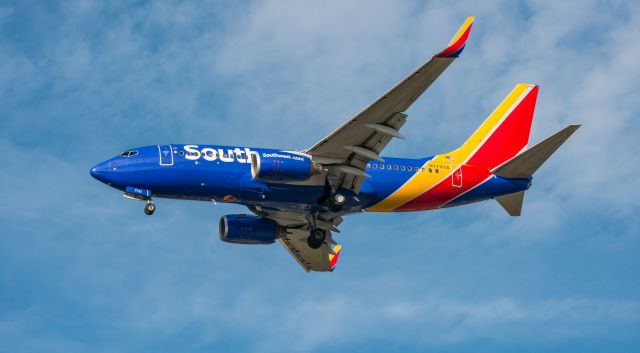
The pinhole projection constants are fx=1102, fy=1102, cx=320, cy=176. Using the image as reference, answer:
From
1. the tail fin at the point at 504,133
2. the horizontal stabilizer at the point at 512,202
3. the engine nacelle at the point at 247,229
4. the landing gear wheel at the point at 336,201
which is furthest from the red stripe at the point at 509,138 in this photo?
the engine nacelle at the point at 247,229

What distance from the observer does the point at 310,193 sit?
6362 centimetres

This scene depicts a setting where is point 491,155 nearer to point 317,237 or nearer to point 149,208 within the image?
Result: point 317,237

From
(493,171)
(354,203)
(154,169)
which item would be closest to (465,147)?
(493,171)

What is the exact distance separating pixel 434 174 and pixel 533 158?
5.97 meters

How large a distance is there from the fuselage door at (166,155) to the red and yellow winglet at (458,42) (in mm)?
17167

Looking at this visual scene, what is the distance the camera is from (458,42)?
53.5m

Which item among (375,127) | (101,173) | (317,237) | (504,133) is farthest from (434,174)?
(101,173)

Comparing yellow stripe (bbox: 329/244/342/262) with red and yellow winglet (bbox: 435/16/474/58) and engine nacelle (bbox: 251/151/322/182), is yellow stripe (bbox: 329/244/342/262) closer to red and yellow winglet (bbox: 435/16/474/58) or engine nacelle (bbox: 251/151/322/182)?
engine nacelle (bbox: 251/151/322/182)

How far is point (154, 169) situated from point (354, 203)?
1192 centimetres

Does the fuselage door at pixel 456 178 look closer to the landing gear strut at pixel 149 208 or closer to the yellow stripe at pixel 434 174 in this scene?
the yellow stripe at pixel 434 174

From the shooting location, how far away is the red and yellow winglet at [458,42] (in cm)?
5312

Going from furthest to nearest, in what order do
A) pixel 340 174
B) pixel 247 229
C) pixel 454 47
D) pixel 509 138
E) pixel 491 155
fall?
pixel 509 138, pixel 247 229, pixel 491 155, pixel 340 174, pixel 454 47

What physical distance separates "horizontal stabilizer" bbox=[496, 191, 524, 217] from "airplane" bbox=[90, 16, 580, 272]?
6 centimetres

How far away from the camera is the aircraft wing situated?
177 feet
